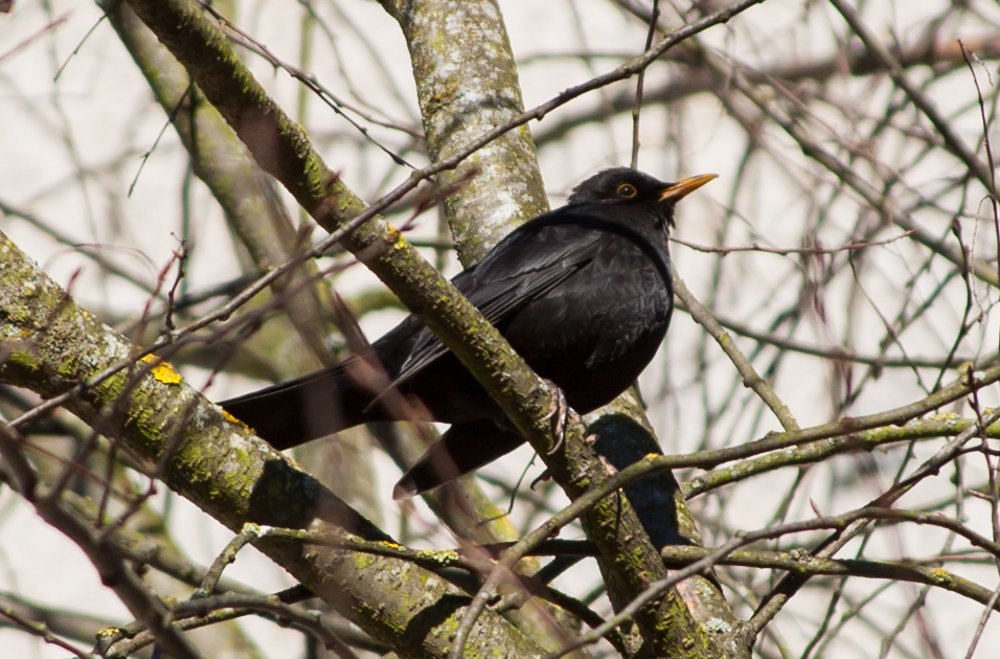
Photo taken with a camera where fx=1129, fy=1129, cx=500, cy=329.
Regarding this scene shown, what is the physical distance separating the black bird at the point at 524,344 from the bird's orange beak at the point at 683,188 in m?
0.60

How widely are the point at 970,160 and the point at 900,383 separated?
13.6 feet

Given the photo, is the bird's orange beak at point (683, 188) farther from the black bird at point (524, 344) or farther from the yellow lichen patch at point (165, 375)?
the yellow lichen patch at point (165, 375)

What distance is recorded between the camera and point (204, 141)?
4.72 metres

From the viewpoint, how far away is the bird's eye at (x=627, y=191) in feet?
16.1

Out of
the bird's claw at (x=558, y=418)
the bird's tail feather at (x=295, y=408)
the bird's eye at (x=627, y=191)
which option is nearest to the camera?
the bird's claw at (x=558, y=418)

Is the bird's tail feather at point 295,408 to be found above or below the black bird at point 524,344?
below

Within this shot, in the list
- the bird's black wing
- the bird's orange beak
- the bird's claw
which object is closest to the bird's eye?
the bird's orange beak

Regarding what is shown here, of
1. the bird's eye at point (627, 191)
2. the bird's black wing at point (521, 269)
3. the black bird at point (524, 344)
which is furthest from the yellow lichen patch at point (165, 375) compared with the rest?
the bird's eye at point (627, 191)

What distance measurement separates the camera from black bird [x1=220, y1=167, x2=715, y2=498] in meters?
3.85

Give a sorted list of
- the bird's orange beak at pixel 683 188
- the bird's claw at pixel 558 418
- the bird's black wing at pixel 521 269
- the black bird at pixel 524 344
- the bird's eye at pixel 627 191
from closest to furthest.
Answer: the bird's claw at pixel 558 418 → the black bird at pixel 524 344 → the bird's black wing at pixel 521 269 → the bird's orange beak at pixel 683 188 → the bird's eye at pixel 627 191

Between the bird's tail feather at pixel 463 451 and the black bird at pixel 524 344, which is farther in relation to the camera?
the bird's tail feather at pixel 463 451

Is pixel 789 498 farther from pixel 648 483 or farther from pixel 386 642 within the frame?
pixel 386 642

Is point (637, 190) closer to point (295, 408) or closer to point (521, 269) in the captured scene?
point (521, 269)

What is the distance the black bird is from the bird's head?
592 millimetres
